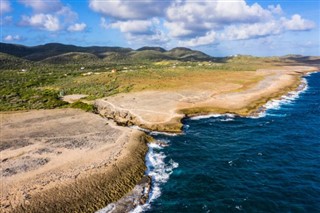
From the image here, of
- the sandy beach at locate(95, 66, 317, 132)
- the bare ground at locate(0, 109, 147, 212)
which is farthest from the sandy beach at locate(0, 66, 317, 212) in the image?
the sandy beach at locate(95, 66, 317, 132)

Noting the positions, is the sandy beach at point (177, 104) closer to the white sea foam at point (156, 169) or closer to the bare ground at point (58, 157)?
the bare ground at point (58, 157)

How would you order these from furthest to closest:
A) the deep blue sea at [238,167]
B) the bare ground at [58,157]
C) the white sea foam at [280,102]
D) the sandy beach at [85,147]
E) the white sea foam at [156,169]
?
the white sea foam at [280,102]
the white sea foam at [156,169]
the bare ground at [58,157]
the sandy beach at [85,147]
the deep blue sea at [238,167]

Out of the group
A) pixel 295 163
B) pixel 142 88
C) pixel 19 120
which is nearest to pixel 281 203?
pixel 295 163

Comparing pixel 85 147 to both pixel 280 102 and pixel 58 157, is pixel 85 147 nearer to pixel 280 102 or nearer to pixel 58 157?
pixel 58 157

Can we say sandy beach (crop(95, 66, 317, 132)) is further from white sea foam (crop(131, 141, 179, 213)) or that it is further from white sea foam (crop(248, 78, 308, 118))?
white sea foam (crop(131, 141, 179, 213))

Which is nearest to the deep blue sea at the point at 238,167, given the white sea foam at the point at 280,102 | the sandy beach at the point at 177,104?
the sandy beach at the point at 177,104

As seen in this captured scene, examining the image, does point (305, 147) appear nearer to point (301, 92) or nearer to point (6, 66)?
point (301, 92)
